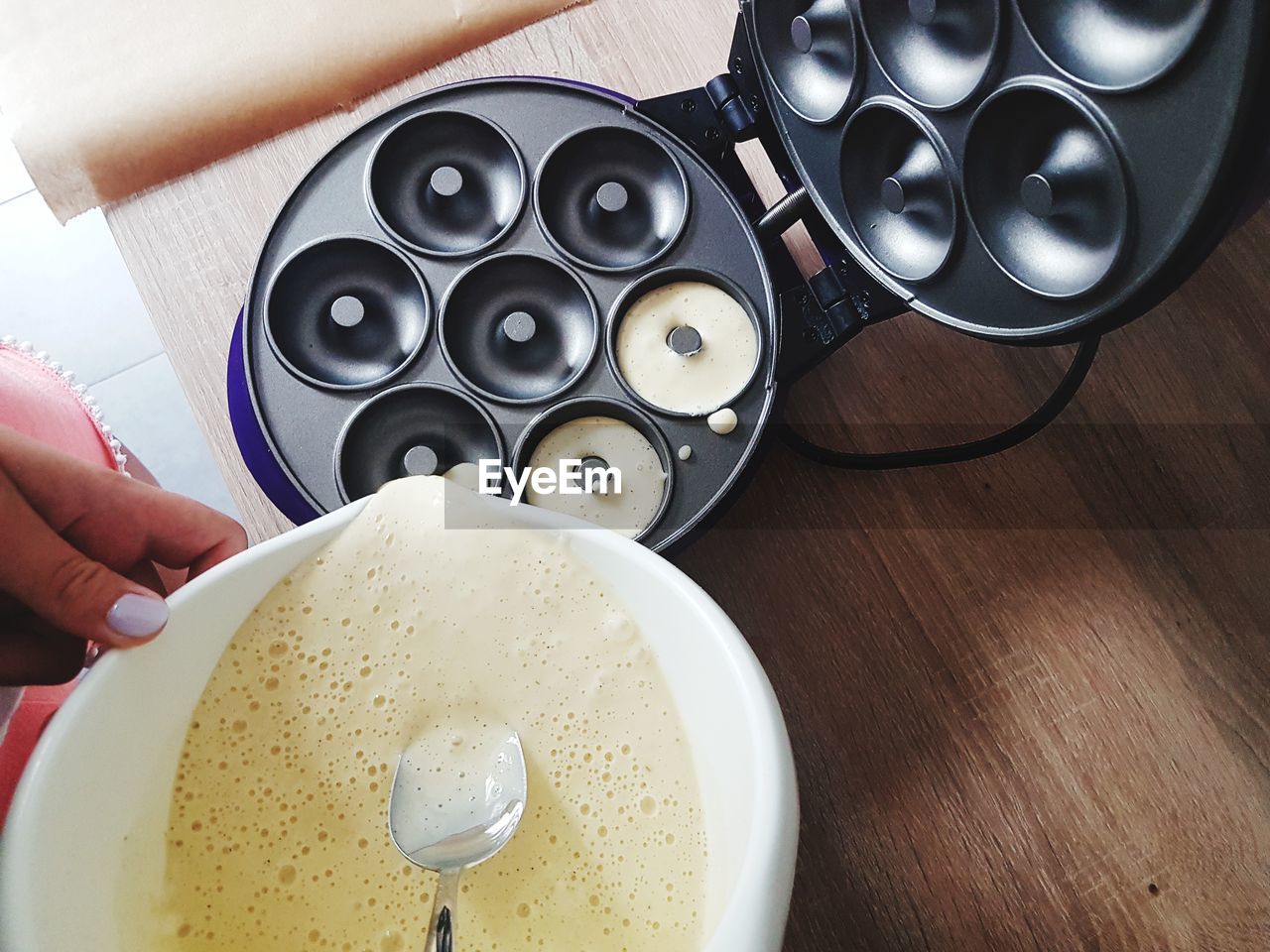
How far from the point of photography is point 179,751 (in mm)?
403

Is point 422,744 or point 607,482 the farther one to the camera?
point 607,482

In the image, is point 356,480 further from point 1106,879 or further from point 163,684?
point 1106,879

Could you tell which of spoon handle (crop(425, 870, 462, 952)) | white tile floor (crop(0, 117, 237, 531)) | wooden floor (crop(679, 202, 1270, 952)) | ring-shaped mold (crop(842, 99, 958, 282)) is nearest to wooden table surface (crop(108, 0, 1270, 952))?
wooden floor (crop(679, 202, 1270, 952))

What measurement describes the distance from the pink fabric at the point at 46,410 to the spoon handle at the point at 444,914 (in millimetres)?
312

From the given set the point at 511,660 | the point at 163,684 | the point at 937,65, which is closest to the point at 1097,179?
the point at 937,65

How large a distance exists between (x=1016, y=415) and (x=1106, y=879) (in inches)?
11.0

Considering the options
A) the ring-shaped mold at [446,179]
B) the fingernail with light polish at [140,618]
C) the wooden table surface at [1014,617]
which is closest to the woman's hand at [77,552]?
the fingernail with light polish at [140,618]

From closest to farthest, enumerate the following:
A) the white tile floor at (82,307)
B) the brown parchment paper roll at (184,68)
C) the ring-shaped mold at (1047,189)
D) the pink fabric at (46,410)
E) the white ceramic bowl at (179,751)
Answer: the white ceramic bowl at (179,751) < the ring-shaped mold at (1047,189) < the pink fabric at (46,410) < the brown parchment paper roll at (184,68) < the white tile floor at (82,307)

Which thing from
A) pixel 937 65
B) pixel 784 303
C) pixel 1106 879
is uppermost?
pixel 937 65

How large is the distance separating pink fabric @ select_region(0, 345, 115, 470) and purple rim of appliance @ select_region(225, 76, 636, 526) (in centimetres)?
9

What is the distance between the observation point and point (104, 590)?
0.39m

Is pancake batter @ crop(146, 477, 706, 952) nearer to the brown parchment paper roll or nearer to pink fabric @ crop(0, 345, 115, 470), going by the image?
pink fabric @ crop(0, 345, 115, 470)

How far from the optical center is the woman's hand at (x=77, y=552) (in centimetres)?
39

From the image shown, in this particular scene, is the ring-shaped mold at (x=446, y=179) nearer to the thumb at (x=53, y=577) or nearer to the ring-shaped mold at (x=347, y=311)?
the ring-shaped mold at (x=347, y=311)
